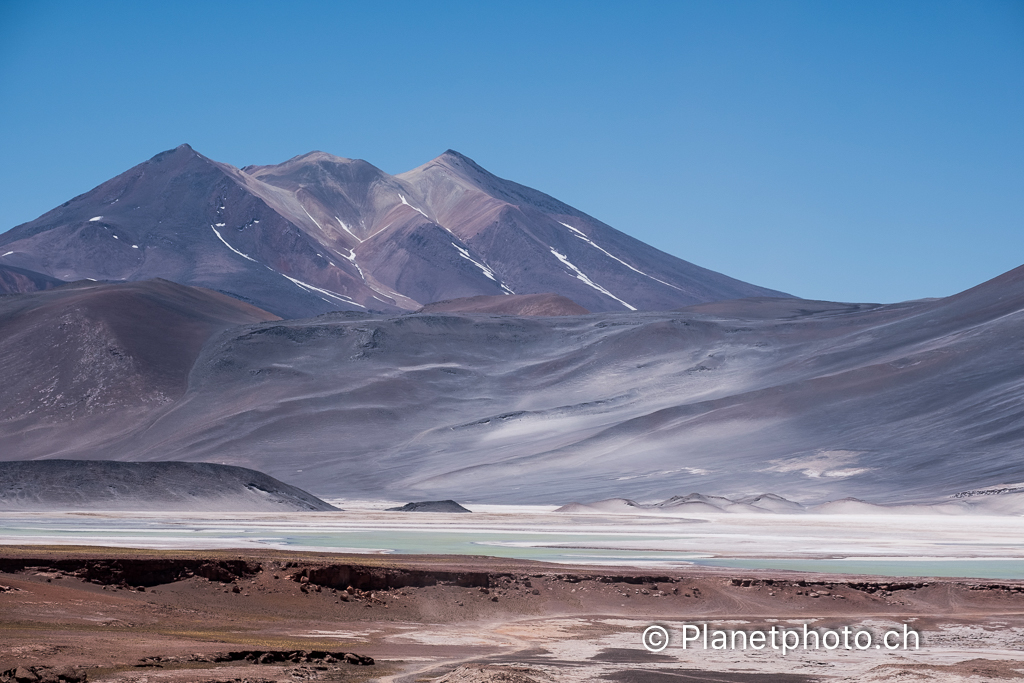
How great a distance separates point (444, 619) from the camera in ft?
57.6

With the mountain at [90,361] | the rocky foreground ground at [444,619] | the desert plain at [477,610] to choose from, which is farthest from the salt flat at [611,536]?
the mountain at [90,361]

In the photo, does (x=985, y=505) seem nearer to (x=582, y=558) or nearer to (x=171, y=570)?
(x=582, y=558)

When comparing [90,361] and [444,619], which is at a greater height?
[90,361]

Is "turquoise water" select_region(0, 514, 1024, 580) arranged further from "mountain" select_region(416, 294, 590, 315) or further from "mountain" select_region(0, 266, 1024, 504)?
"mountain" select_region(416, 294, 590, 315)

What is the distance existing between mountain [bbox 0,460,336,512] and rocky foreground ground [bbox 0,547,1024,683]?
91.3 feet

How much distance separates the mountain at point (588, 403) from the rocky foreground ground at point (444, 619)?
42.7m

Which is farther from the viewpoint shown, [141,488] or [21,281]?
[21,281]

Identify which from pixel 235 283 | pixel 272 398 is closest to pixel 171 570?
pixel 272 398

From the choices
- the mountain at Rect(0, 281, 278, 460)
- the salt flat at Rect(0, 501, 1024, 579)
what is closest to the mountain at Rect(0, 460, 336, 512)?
the salt flat at Rect(0, 501, 1024, 579)

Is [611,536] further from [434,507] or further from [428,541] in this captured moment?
[434,507]

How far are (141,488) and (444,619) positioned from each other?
119 feet

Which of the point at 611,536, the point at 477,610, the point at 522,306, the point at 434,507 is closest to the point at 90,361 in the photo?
the point at 522,306

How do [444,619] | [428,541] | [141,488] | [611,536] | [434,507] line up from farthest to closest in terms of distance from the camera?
[434,507] → [141,488] → [611,536] → [428,541] → [444,619]

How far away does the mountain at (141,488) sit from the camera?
48219 mm
